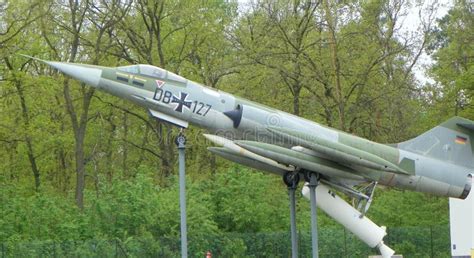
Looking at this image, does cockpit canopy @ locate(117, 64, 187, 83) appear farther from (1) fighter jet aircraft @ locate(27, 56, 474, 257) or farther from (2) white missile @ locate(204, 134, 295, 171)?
(2) white missile @ locate(204, 134, 295, 171)

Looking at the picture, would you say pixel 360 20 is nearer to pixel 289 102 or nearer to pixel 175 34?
pixel 289 102

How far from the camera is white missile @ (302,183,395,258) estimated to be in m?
20.1

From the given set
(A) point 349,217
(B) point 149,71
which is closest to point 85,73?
(B) point 149,71

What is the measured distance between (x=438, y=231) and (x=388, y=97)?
22.5 ft

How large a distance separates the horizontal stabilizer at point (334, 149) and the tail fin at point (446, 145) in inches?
64.9

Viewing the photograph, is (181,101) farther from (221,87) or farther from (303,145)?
(221,87)

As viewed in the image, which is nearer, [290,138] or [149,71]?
[290,138]

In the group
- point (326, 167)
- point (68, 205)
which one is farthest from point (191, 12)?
point (326, 167)

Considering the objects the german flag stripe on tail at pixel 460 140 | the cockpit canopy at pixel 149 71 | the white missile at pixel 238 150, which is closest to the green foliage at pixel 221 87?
the white missile at pixel 238 150

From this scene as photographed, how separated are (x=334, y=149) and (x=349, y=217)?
74.6 inches

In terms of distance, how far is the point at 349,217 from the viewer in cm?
2009

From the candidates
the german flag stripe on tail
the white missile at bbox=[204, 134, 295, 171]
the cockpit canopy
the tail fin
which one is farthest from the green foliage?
the cockpit canopy

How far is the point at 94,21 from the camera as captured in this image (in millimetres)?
34062

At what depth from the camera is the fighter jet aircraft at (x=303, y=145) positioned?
19031 mm
